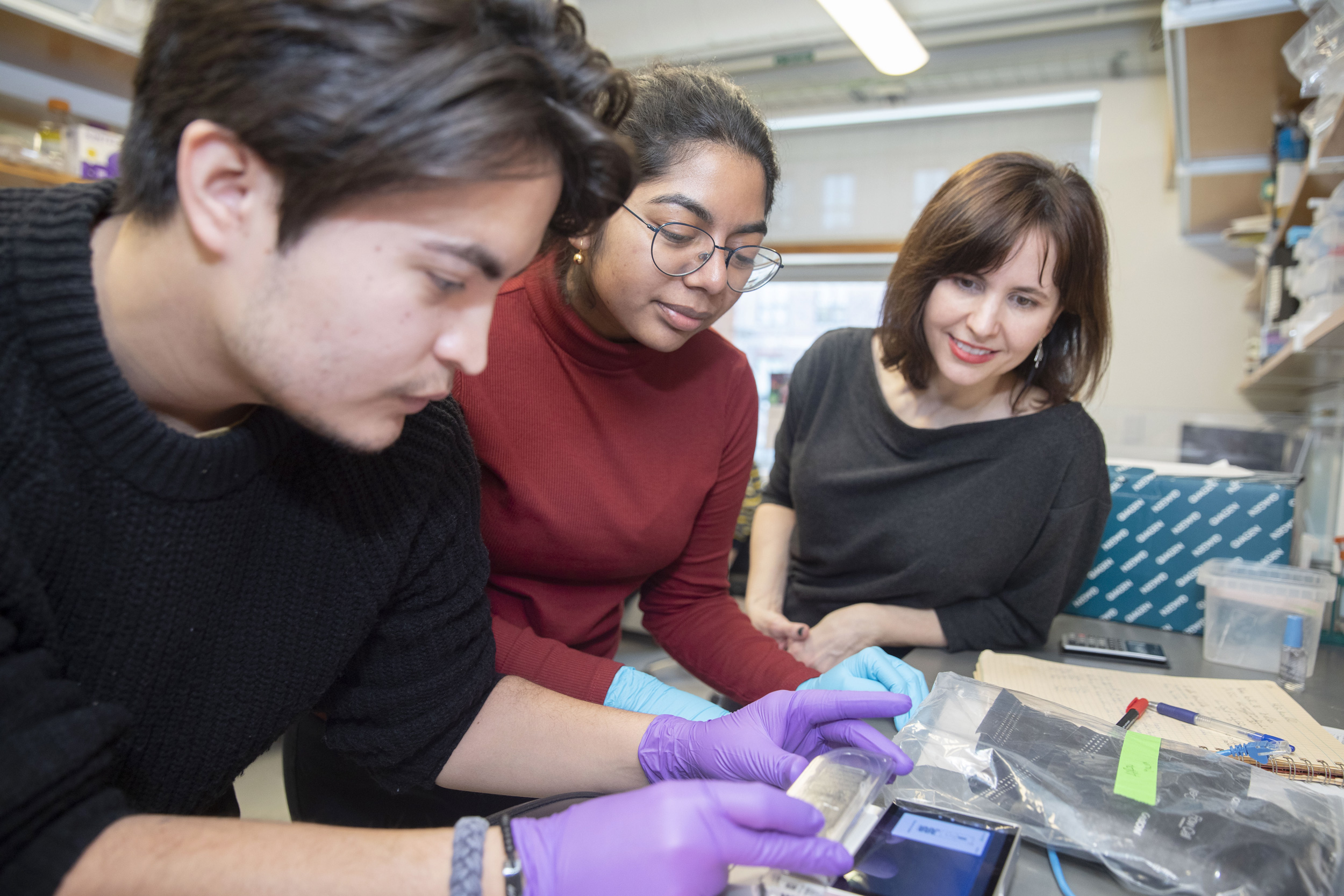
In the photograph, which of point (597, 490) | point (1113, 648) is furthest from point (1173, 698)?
point (597, 490)

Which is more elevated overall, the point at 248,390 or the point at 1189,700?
the point at 248,390

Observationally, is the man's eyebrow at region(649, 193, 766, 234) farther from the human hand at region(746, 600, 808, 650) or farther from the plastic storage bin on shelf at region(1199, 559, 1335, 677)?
the plastic storage bin on shelf at region(1199, 559, 1335, 677)

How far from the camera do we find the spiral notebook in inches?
32.6

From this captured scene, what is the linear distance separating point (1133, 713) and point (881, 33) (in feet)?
8.63

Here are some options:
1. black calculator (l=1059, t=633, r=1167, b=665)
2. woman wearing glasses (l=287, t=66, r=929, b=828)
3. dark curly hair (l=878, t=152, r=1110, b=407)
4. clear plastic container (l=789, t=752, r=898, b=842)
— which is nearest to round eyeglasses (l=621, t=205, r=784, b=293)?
woman wearing glasses (l=287, t=66, r=929, b=828)

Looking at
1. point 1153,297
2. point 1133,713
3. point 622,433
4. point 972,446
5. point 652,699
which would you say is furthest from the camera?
point 1153,297

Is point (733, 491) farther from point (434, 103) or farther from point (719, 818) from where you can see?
point (434, 103)

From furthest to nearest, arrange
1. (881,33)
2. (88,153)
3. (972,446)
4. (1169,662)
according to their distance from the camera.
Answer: (881,33)
(88,153)
(972,446)
(1169,662)

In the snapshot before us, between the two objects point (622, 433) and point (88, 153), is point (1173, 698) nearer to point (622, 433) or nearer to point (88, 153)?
point (622, 433)

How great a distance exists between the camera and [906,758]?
0.72m

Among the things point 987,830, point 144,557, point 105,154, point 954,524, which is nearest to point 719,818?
point 987,830

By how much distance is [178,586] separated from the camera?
643 millimetres

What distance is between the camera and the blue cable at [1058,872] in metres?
0.62

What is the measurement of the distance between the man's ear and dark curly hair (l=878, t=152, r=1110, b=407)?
1060 millimetres
